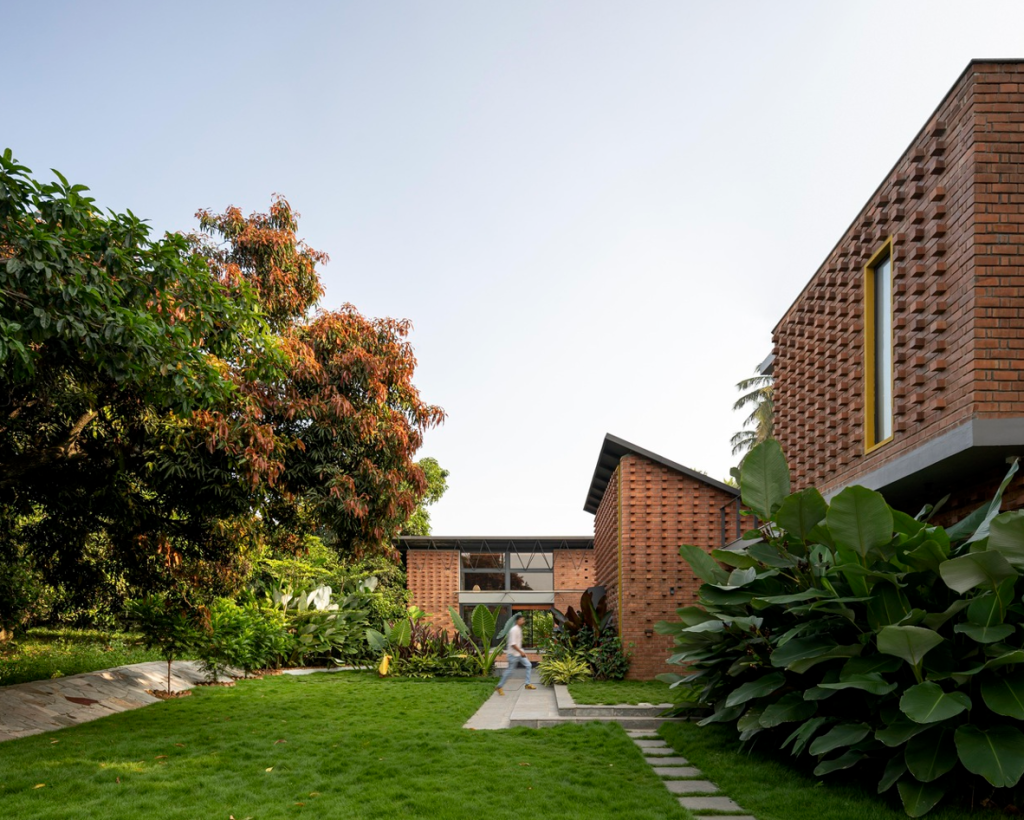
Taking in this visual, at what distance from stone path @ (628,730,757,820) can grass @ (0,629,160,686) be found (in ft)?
28.0

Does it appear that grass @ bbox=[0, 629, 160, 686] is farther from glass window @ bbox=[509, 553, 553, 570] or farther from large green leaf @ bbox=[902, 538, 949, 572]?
glass window @ bbox=[509, 553, 553, 570]

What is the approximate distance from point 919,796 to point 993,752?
60cm

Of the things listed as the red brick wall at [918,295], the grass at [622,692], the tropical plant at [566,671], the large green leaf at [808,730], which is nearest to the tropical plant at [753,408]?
the tropical plant at [566,671]

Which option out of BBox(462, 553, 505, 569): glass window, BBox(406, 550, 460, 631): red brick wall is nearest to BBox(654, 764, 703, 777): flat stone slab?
BBox(406, 550, 460, 631): red brick wall

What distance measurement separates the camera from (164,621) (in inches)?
468

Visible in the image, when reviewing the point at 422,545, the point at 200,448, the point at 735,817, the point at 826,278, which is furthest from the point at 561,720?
the point at 422,545

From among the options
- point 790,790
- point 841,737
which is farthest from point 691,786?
point 841,737

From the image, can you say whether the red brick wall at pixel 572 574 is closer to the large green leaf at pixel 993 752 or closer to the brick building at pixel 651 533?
the brick building at pixel 651 533

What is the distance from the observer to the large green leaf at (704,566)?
8.10m

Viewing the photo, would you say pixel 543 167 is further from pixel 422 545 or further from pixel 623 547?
pixel 422 545

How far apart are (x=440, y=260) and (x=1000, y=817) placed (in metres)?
14.6

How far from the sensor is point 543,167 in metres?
15.0

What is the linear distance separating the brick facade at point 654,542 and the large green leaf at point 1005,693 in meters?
10.5

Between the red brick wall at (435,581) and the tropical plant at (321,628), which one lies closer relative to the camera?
the tropical plant at (321,628)
